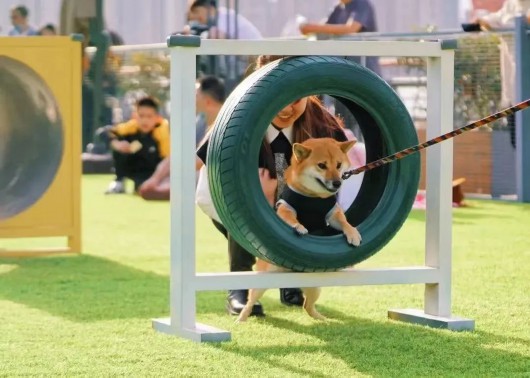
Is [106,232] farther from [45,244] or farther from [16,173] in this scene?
[16,173]

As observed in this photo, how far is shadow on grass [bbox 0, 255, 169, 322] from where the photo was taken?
5.21 meters

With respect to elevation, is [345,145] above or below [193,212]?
above

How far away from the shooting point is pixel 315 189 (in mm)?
4539

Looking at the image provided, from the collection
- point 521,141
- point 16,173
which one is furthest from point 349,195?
point 521,141

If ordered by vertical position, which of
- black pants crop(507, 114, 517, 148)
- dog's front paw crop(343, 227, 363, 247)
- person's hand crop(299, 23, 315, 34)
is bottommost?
dog's front paw crop(343, 227, 363, 247)

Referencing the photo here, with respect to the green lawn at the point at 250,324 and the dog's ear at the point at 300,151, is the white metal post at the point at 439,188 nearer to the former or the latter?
the green lawn at the point at 250,324

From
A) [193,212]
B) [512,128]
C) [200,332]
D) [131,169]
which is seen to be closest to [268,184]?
[193,212]

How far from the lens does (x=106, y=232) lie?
844 centimetres

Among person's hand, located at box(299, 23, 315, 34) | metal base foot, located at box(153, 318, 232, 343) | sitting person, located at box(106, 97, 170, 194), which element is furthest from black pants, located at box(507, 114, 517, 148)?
metal base foot, located at box(153, 318, 232, 343)

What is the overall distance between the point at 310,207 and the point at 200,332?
611 millimetres

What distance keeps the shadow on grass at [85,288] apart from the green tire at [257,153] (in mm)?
912

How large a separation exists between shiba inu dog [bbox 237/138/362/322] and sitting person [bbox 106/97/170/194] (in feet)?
22.8

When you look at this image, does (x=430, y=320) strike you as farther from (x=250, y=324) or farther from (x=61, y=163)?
(x=61, y=163)

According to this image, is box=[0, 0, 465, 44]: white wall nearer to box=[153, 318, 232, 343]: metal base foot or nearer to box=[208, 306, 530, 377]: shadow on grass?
box=[208, 306, 530, 377]: shadow on grass
